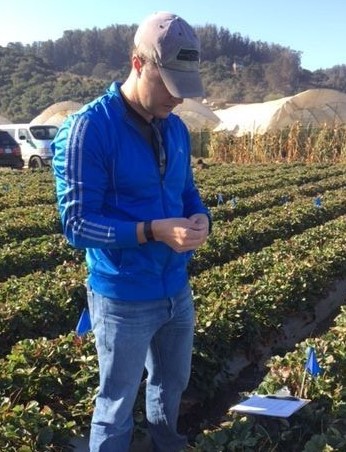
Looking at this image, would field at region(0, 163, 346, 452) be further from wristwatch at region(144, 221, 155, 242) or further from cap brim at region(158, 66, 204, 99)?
cap brim at region(158, 66, 204, 99)

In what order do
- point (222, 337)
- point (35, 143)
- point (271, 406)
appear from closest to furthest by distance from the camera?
point (271, 406)
point (222, 337)
point (35, 143)

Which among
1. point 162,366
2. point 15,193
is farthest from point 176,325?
point 15,193

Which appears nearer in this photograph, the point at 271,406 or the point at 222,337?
the point at 271,406

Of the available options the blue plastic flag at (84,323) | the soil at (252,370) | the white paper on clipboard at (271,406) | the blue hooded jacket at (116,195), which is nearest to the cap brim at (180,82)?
the blue hooded jacket at (116,195)

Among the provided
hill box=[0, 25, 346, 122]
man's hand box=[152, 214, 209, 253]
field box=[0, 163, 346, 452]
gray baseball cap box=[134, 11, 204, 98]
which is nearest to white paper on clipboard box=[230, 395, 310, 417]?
field box=[0, 163, 346, 452]

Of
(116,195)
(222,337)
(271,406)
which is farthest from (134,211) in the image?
(222,337)

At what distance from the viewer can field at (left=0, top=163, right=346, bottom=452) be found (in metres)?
3.02

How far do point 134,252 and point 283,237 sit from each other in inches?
259

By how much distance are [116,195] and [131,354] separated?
651 mm

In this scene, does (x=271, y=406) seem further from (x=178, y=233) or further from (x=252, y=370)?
(x=252, y=370)

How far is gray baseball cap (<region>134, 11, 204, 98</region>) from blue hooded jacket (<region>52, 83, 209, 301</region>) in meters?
0.26

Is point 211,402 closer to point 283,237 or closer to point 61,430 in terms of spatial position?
point 61,430

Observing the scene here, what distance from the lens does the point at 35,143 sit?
22656mm

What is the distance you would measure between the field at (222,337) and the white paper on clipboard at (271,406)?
4.3 inches
